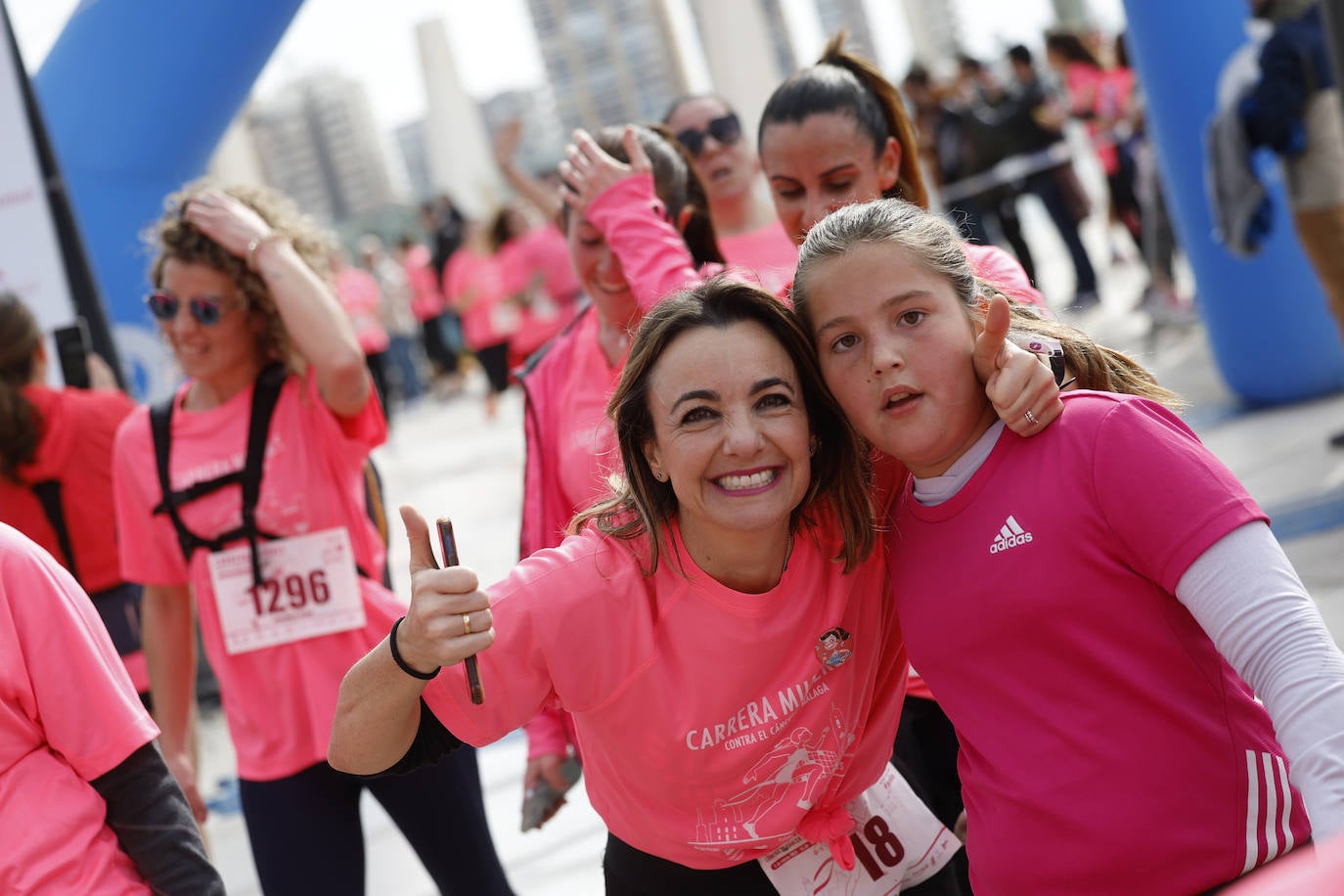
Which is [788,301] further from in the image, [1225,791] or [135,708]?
[135,708]

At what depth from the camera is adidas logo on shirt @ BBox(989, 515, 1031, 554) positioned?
185cm

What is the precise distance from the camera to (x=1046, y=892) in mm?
1829

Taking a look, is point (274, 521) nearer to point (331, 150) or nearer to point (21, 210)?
point (21, 210)

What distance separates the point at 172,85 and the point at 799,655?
15.3ft

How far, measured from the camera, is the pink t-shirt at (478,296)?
549 inches

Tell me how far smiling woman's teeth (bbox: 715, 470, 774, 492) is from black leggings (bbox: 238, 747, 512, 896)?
4.08ft

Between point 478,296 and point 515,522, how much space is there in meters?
5.45

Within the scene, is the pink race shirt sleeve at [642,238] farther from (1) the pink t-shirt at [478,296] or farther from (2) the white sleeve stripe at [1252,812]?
(1) the pink t-shirt at [478,296]

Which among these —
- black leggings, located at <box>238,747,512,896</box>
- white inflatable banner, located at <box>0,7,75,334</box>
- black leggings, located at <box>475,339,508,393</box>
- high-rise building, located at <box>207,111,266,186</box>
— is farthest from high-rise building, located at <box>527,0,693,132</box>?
black leggings, located at <box>238,747,512,896</box>

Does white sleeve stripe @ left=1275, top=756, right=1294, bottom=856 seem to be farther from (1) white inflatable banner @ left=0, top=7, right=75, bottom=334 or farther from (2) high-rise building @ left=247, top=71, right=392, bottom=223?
(2) high-rise building @ left=247, top=71, right=392, bottom=223

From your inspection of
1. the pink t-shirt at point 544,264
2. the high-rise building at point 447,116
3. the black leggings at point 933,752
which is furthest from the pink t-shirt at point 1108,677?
the high-rise building at point 447,116

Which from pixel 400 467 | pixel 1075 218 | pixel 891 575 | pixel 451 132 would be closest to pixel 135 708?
pixel 891 575

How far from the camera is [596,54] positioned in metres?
117

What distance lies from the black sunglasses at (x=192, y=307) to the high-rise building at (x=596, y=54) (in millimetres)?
115313
